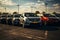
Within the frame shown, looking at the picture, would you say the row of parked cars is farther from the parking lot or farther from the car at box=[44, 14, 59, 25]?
the parking lot

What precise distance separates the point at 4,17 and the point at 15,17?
18.9ft

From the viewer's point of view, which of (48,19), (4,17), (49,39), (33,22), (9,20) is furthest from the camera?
(4,17)

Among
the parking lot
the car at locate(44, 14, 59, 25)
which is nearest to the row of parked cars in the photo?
the car at locate(44, 14, 59, 25)

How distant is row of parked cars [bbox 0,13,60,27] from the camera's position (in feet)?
60.3

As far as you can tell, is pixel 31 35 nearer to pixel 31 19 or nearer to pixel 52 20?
pixel 31 19

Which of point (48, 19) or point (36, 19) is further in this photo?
point (48, 19)

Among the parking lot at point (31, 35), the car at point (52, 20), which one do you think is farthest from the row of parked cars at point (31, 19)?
the parking lot at point (31, 35)

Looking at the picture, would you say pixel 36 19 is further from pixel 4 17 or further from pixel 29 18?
pixel 4 17

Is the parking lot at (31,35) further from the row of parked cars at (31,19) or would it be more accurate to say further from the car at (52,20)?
the car at (52,20)

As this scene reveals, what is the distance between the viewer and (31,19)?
60.4 feet

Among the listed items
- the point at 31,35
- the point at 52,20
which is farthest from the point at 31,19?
the point at 31,35

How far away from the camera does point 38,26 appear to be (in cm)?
1866

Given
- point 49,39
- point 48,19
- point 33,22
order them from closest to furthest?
point 49,39 < point 33,22 < point 48,19

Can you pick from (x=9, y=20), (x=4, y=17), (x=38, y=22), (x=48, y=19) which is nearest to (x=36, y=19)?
(x=38, y=22)
